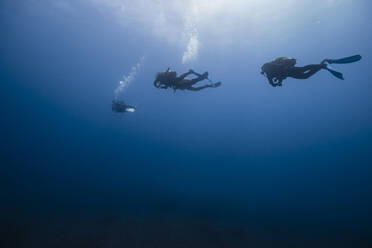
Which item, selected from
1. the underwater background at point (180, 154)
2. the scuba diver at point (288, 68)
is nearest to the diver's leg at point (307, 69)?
the scuba diver at point (288, 68)

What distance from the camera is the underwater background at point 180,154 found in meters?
13.4

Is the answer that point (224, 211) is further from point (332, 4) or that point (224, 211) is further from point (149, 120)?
point (149, 120)

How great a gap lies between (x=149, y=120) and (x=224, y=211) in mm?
87219

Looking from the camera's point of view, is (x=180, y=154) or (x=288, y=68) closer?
(x=288, y=68)

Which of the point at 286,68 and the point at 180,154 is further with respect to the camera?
the point at 180,154

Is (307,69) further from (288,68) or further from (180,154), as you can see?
(180,154)

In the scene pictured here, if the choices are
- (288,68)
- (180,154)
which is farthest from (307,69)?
(180,154)

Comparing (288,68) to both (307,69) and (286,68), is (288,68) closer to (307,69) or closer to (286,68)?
(286,68)

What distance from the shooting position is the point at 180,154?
2399 inches

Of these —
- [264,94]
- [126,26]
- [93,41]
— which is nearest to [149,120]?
[264,94]

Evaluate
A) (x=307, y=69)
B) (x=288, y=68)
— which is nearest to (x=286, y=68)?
(x=288, y=68)

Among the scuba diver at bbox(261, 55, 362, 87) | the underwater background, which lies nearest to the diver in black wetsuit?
the scuba diver at bbox(261, 55, 362, 87)

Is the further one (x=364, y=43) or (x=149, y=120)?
(x=149, y=120)

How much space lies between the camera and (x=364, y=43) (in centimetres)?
3419
